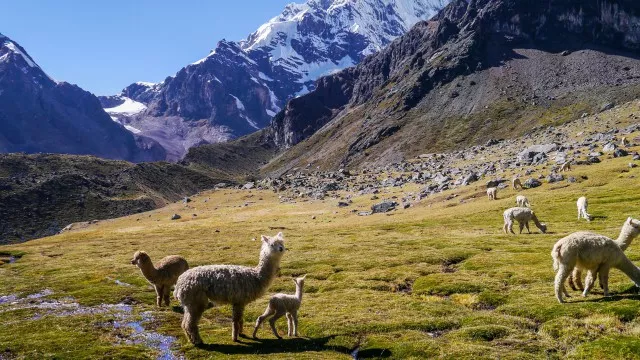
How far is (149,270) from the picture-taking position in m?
29.6

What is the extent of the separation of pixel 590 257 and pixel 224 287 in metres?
17.6

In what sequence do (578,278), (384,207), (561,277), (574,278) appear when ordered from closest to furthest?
(561,277) < (578,278) < (574,278) < (384,207)

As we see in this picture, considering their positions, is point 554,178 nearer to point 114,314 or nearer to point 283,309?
point 283,309

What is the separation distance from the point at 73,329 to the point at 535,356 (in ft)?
72.9

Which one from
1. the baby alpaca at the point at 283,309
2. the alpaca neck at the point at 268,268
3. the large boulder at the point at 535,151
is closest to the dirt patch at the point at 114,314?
the baby alpaca at the point at 283,309

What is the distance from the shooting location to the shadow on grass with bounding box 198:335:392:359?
65.4 ft

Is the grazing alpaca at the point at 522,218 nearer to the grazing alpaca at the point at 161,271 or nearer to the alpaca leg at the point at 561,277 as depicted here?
the alpaca leg at the point at 561,277

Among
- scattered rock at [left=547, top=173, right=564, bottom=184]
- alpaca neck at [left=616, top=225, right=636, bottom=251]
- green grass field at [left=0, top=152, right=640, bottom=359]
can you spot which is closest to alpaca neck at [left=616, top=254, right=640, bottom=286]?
green grass field at [left=0, top=152, right=640, bottom=359]

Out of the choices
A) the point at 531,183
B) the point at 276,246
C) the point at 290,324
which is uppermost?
the point at 531,183

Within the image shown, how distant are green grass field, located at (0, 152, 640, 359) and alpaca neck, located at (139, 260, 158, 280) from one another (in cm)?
209

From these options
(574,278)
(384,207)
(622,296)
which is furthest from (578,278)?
(384,207)

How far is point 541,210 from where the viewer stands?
65625mm

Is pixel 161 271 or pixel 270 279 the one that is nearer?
pixel 270 279

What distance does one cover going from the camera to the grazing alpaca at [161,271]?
96.3 feet
